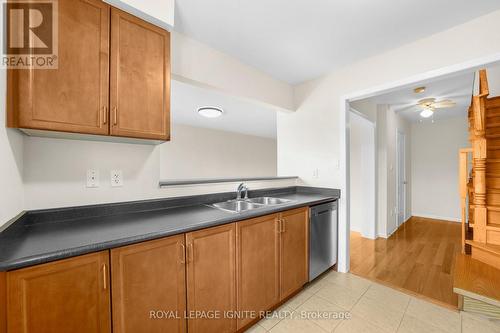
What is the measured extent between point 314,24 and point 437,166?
5.10m

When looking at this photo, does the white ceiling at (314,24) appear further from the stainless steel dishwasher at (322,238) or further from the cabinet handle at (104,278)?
the cabinet handle at (104,278)

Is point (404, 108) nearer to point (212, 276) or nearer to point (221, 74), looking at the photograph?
point (221, 74)

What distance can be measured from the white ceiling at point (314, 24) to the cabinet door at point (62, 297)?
180cm

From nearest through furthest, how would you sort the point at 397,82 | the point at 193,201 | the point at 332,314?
the point at 332,314 → the point at 193,201 → the point at 397,82

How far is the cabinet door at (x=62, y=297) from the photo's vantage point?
2.56 feet

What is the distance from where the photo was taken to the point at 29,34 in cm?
100

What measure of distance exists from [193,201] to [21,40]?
1.39 metres

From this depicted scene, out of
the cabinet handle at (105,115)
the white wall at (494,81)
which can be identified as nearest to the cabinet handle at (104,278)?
the cabinet handle at (105,115)

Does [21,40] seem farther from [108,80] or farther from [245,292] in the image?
[245,292]

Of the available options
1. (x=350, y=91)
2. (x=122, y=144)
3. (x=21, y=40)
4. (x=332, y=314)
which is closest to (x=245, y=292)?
(x=332, y=314)

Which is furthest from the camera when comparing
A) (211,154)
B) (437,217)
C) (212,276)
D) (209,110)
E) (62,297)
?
(211,154)

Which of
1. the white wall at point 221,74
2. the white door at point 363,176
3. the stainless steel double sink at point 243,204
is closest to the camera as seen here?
the white wall at point 221,74

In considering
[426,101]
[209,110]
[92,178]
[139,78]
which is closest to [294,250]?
[92,178]

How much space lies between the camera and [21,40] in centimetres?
99
